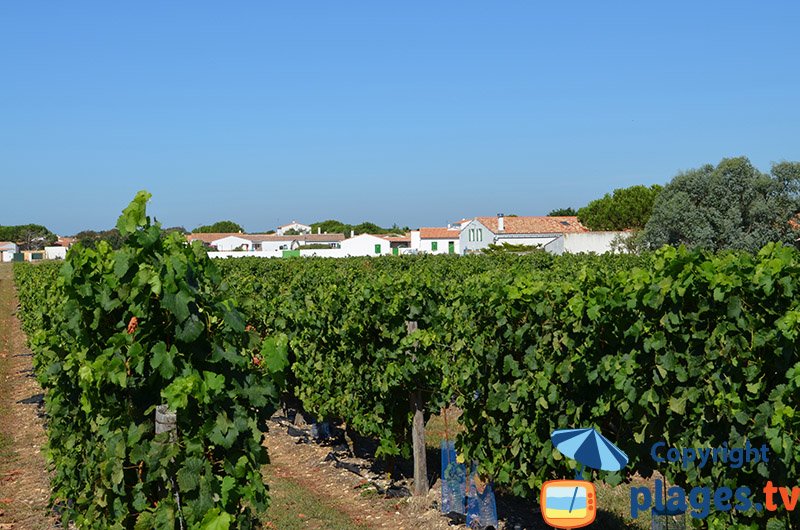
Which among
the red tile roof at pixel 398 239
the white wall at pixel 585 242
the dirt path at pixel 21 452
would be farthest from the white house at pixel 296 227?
the dirt path at pixel 21 452

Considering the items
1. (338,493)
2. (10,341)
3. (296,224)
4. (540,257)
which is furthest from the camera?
(296,224)

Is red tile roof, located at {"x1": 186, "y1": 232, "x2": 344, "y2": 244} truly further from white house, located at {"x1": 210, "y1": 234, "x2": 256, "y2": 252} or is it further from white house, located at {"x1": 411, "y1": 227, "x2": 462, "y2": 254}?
white house, located at {"x1": 411, "y1": 227, "x2": 462, "y2": 254}

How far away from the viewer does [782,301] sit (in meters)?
5.02

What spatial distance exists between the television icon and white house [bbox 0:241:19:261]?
141m

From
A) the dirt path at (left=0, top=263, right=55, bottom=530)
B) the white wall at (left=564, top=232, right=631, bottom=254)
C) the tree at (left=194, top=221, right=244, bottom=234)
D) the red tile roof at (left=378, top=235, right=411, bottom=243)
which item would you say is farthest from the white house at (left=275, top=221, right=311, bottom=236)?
the dirt path at (left=0, top=263, right=55, bottom=530)

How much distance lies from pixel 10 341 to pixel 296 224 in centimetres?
14763

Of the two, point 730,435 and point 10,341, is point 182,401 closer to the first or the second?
point 730,435

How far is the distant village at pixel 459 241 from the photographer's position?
65.1 m

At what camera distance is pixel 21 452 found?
11.0m

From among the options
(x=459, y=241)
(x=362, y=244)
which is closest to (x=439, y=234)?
(x=459, y=241)

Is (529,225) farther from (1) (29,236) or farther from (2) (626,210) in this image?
(1) (29,236)

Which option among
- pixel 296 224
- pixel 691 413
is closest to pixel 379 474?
pixel 691 413

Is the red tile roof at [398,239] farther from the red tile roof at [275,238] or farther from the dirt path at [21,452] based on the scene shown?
the dirt path at [21,452]

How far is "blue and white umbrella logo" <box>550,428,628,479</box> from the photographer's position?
4266mm
